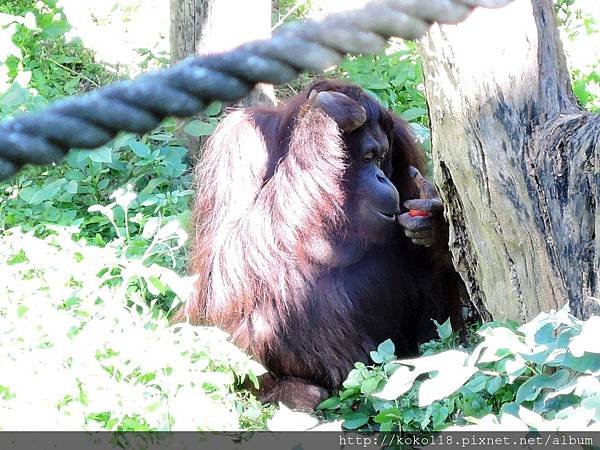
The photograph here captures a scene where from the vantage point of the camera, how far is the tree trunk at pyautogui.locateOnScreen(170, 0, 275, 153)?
4.05 metres

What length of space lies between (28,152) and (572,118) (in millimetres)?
1699

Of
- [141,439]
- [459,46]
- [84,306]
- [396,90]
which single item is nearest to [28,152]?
[141,439]

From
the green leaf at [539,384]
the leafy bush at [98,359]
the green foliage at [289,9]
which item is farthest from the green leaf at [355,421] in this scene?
the green foliage at [289,9]

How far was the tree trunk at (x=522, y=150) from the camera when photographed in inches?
92.4

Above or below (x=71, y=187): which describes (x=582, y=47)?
above

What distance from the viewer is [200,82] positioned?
1.05 meters

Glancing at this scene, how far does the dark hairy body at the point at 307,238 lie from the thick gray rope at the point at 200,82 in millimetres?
2063

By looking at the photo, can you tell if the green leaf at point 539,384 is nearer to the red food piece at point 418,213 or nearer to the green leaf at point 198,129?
the red food piece at point 418,213

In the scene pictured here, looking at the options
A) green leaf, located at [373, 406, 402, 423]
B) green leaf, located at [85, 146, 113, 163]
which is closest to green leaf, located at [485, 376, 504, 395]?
green leaf, located at [373, 406, 402, 423]

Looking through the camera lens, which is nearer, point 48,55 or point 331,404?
point 331,404

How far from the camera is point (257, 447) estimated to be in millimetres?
2543

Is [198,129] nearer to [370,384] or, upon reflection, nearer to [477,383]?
[370,384]

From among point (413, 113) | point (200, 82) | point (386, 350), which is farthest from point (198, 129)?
point (200, 82)

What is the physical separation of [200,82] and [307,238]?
222cm
